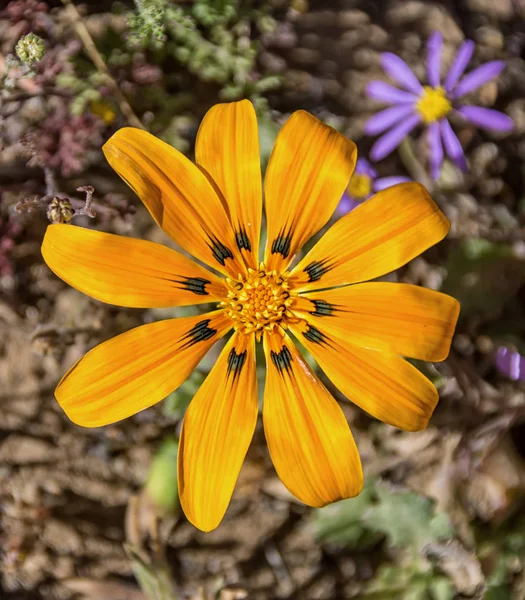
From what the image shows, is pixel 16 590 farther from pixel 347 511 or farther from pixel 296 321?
pixel 296 321

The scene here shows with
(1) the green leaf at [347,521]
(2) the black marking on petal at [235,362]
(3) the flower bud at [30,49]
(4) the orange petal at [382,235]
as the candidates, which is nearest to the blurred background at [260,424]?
(1) the green leaf at [347,521]

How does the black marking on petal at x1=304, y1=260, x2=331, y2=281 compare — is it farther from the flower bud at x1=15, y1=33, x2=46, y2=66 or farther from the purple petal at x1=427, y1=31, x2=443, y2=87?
the purple petal at x1=427, y1=31, x2=443, y2=87

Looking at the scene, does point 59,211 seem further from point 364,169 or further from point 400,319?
point 364,169

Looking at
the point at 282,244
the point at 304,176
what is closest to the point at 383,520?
the point at 282,244

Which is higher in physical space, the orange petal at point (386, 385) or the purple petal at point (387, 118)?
the purple petal at point (387, 118)

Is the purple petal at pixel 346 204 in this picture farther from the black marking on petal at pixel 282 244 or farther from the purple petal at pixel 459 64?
the black marking on petal at pixel 282 244

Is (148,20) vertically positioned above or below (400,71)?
above
